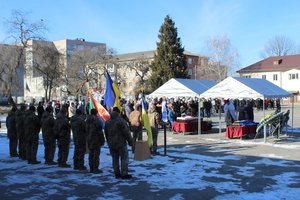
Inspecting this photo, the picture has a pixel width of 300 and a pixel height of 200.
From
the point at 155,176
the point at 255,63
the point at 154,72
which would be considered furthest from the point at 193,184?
the point at 255,63

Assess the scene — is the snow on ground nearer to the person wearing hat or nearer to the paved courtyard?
the paved courtyard

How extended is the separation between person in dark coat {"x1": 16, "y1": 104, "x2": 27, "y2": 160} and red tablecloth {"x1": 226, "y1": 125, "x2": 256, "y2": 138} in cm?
920

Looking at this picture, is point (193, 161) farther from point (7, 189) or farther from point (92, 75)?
point (92, 75)

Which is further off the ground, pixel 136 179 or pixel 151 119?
pixel 151 119

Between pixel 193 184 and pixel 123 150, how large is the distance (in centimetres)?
180

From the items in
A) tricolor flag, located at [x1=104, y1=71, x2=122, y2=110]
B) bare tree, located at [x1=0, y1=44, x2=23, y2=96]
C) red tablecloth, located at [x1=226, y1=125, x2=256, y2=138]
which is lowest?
red tablecloth, located at [x1=226, y1=125, x2=256, y2=138]

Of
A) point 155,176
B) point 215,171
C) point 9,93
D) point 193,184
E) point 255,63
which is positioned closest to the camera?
point 193,184

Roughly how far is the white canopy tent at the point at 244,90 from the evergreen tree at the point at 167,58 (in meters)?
31.6

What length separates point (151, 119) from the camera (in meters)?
13.6

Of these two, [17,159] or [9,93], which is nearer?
[17,159]

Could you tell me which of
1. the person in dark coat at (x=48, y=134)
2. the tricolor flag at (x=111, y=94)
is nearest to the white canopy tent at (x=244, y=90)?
the tricolor flag at (x=111, y=94)

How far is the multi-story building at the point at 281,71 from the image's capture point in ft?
265

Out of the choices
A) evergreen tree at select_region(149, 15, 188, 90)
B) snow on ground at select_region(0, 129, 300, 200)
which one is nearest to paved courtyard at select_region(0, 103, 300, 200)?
snow on ground at select_region(0, 129, 300, 200)

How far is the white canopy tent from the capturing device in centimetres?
1822
